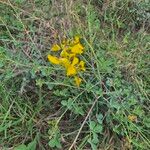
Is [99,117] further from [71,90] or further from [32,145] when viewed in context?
[32,145]

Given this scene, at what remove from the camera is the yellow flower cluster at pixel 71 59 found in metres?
2.04

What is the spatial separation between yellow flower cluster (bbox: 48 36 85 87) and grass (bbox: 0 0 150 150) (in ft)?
0.20

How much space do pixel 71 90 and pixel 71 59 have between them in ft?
0.53

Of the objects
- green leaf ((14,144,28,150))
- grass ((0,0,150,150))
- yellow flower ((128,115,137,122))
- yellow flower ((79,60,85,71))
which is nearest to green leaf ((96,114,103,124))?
grass ((0,0,150,150))

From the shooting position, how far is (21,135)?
2.12 metres

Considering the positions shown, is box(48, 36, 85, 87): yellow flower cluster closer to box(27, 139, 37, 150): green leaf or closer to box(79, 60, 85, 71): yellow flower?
box(79, 60, 85, 71): yellow flower

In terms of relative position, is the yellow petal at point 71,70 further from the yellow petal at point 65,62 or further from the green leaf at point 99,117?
the green leaf at point 99,117

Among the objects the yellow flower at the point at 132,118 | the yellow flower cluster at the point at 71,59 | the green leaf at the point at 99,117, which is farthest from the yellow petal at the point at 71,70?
the yellow flower at the point at 132,118

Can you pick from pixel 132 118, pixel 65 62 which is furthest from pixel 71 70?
pixel 132 118

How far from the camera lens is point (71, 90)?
2148 mm

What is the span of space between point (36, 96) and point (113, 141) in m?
0.47

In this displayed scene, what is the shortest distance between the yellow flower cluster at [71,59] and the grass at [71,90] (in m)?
0.06

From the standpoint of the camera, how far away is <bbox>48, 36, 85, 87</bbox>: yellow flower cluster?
204 centimetres

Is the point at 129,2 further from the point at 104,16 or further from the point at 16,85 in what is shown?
the point at 16,85
